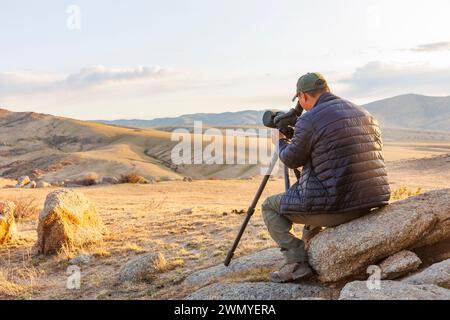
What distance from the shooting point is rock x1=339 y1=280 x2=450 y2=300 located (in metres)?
4.36

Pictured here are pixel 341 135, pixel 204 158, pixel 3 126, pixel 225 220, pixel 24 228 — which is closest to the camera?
pixel 341 135

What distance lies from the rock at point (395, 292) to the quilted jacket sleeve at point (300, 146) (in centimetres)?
131

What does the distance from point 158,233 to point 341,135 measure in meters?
6.87

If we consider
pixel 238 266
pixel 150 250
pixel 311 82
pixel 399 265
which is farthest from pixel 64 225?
pixel 399 265

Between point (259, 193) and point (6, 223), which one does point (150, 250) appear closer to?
point (6, 223)

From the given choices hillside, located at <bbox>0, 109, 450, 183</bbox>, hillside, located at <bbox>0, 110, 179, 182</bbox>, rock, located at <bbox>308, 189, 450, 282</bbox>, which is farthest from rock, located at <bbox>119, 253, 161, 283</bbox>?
hillside, located at <bbox>0, 110, 179, 182</bbox>

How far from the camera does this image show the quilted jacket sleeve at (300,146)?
5.18 metres

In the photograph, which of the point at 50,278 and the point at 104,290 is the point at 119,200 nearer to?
the point at 50,278

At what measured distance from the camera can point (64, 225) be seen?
32.9ft

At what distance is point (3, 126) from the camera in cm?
9488

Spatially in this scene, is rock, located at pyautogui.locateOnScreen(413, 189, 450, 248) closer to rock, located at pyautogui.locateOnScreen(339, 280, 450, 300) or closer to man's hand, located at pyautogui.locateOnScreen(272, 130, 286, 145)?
rock, located at pyautogui.locateOnScreen(339, 280, 450, 300)

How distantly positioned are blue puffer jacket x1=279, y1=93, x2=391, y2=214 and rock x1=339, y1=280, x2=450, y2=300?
868 millimetres

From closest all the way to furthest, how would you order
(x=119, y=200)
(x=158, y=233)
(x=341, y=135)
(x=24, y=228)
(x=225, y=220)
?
1. (x=341, y=135)
2. (x=158, y=233)
3. (x=225, y=220)
4. (x=24, y=228)
5. (x=119, y=200)
